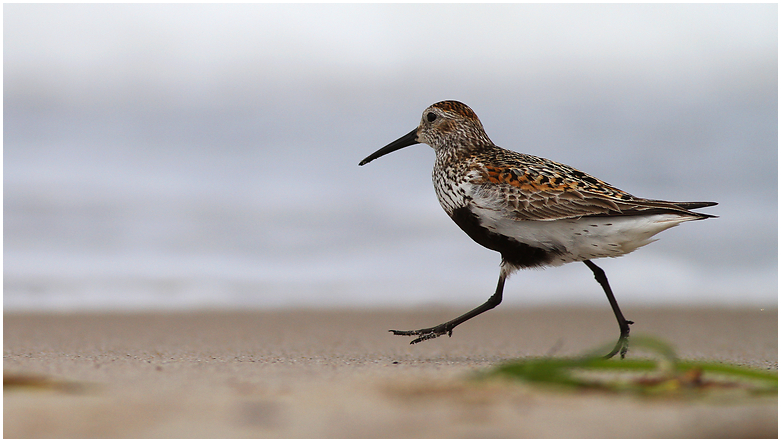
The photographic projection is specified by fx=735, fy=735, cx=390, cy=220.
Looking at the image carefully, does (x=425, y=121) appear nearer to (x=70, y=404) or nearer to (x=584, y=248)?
(x=584, y=248)

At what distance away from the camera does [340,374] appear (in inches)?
135

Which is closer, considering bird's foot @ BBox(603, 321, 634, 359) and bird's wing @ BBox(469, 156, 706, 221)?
bird's wing @ BBox(469, 156, 706, 221)

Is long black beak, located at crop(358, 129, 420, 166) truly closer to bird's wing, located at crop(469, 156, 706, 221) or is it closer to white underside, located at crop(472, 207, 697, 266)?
bird's wing, located at crop(469, 156, 706, 221)

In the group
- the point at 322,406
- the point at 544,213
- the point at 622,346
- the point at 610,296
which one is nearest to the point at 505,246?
the point at 544,213

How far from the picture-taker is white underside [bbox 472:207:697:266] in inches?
197

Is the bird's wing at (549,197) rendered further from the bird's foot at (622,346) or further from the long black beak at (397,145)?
the long black beak at (397,145)

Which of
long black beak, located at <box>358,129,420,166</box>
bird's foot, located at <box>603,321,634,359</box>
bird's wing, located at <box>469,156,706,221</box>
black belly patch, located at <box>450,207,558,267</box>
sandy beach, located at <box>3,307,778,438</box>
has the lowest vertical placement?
sandy beach, located at <box>3,307,778,438</box>

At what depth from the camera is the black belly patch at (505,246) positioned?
17.4ft

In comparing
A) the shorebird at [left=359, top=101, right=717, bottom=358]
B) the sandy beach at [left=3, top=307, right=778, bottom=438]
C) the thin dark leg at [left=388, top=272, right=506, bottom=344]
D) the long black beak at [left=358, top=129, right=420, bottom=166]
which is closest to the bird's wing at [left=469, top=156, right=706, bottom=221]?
the shorebird at [left=359, top=101, right=717, bottom=358]

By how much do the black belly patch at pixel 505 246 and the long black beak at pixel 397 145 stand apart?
1370 millimetres

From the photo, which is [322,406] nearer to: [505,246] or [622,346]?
[505,246]

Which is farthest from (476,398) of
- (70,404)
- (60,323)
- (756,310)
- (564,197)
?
(756,310)

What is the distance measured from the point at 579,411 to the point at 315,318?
939 cm

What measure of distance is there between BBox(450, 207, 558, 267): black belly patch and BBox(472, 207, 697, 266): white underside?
0.13 ft
